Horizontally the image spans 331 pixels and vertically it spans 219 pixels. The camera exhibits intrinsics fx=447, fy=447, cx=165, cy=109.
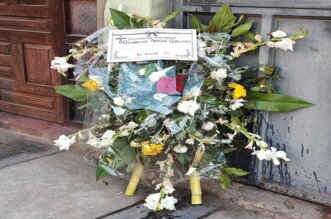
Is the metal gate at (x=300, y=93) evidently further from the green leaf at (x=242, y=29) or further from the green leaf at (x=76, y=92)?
the green leaf at (x=76, y=92)

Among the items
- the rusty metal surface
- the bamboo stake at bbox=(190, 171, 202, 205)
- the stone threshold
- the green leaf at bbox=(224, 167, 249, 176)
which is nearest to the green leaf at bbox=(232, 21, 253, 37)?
the green leaf at bbox=(224, 167, 249, 176)

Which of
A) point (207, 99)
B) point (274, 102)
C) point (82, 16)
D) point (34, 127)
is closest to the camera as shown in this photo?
point (207, 99)

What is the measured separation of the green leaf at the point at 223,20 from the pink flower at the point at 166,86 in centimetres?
49

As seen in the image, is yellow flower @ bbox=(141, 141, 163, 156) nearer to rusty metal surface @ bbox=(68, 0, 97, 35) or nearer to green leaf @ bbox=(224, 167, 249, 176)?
green leaf @ bbox=(224, 167, 249, 176)

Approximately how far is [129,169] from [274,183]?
3.29 feet

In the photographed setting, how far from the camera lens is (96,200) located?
10.3ft

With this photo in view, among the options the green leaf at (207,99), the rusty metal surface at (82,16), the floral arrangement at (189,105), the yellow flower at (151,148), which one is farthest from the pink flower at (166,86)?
the rusty metal surface at (82,16)

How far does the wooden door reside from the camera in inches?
169

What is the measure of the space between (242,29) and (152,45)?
23.2 inches

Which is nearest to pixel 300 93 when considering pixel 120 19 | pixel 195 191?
pixel 195 191

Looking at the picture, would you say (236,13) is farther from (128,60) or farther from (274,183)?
(274,183)

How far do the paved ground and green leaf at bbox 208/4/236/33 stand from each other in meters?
1.11

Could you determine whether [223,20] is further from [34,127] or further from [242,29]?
[34,127]

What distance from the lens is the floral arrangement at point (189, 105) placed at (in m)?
2.73
